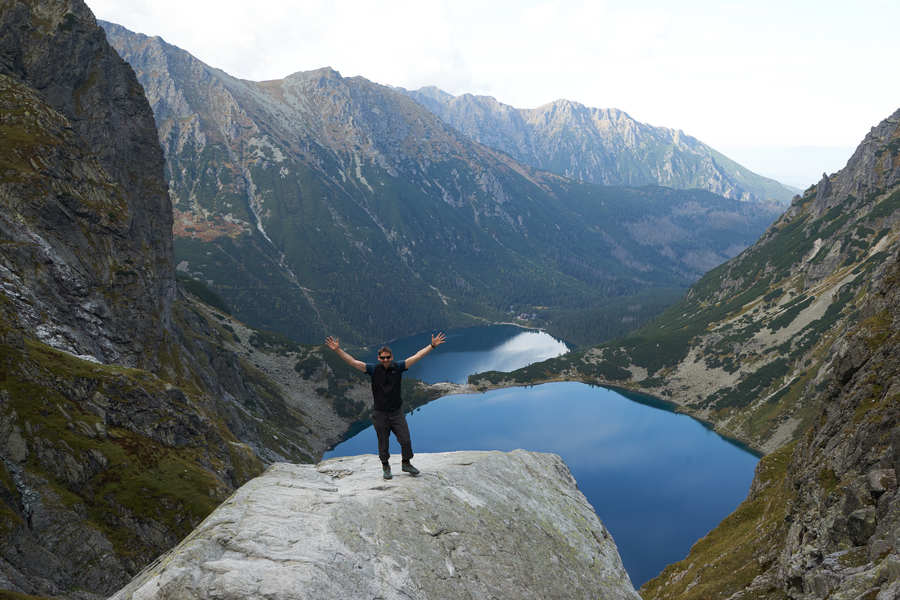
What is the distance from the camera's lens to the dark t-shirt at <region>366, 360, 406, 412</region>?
17.0m

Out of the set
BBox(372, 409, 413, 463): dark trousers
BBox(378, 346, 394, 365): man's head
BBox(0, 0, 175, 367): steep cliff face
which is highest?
BBox(0, 0, 175, 367): steep cliff face

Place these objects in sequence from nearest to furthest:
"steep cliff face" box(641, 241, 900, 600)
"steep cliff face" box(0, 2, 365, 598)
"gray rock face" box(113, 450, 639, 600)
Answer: "gray rock face" box(113, 450, 639, 600) < "steep cliff face" box(641, 241, 900, 600) < "steep cliff face" box(0, 2, 365, 598)

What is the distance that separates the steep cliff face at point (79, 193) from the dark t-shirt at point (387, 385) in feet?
207

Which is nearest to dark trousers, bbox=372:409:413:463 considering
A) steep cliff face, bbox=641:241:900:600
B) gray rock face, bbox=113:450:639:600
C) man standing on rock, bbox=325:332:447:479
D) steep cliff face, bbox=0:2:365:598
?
man standing on rock, bbox=325:332:447:479

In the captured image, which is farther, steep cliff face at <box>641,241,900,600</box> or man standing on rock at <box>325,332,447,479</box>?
steep cliff face at <box>641,241,900,600</box>

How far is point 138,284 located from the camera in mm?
93688

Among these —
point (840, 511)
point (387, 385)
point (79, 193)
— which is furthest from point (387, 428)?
→ point (79, 193)

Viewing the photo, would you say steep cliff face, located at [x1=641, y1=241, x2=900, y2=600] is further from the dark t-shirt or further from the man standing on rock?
the dark t-shirt

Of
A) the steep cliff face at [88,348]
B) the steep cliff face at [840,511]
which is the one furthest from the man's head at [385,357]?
the steep cliff face at [88,348]

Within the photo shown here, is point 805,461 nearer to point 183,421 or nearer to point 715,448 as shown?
point 183,421

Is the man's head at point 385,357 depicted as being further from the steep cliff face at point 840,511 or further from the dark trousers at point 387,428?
the steep cliff face at point 840,511

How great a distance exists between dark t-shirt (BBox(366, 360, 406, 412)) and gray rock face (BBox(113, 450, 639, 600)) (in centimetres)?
257

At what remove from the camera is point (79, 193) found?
85.9 m

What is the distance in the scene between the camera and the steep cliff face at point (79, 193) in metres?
69.5
